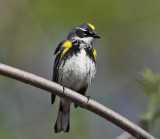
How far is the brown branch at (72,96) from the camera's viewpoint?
2836 millimetres

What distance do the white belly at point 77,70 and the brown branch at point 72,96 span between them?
1430mm

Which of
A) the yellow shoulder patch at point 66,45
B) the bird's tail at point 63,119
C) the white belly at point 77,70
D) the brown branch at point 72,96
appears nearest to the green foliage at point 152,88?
the brown branch at point 72,96

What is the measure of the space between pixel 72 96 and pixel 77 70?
4.88 feet

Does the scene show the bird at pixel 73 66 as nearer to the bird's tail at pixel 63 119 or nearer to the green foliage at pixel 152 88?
the bird's tail at pixel 63 119

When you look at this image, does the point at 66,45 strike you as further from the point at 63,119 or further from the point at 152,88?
the point at 152,88

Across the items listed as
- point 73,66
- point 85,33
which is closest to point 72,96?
point 73,66

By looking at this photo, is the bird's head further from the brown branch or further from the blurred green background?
the brown branch

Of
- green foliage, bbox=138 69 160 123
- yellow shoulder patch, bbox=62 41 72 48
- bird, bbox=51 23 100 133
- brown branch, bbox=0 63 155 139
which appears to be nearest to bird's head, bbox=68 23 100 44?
bird, bbox=51 23 100 133

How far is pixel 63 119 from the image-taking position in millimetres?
4961

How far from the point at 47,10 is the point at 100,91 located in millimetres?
1689

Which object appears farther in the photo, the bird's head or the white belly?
the bird's head

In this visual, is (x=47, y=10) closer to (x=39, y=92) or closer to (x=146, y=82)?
(x=39, y=92)

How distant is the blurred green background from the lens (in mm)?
5668

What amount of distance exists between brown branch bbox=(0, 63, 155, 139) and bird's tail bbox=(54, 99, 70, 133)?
1.72 metres
